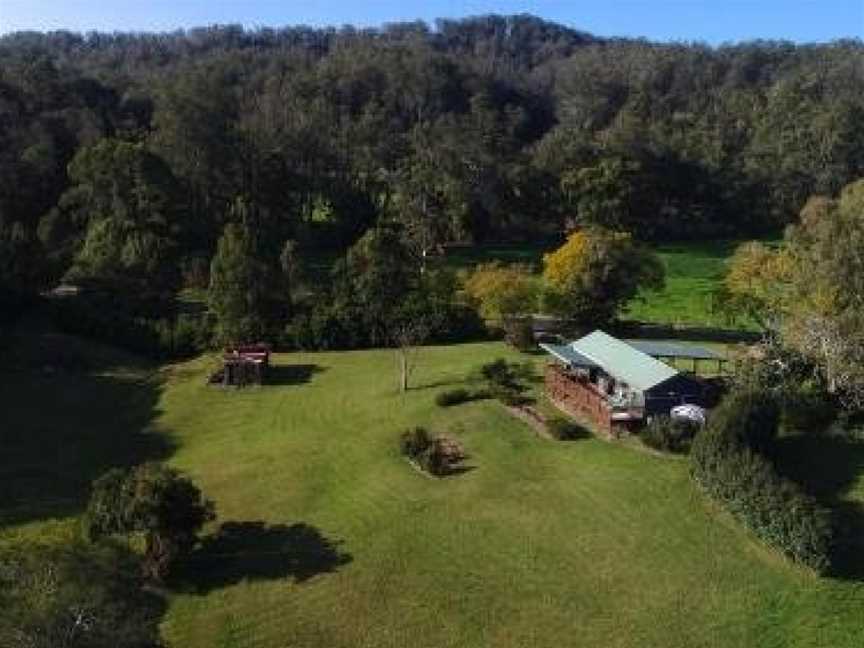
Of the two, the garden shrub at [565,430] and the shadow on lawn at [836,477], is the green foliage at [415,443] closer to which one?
the garden shrub at [565,430]

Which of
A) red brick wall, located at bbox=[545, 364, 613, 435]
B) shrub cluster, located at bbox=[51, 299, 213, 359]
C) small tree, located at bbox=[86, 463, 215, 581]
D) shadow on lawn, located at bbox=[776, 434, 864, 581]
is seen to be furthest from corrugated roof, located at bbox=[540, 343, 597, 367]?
A: shrub cluster, located at bbox=[51, 299, 213, 359]

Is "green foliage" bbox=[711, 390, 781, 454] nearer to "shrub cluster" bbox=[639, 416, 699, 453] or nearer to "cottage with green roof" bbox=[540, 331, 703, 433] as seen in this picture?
"shrub cluster" bbox=[639, 416, 699, 453]

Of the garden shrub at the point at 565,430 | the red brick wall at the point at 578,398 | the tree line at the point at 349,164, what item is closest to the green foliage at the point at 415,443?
the garden shrub at the point at 565,430

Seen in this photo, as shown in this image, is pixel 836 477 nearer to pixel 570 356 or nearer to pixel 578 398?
pixel 578 398

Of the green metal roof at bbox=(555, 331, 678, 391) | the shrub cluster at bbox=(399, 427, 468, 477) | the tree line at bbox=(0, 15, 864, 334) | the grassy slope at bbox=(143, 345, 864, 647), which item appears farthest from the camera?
the tree line at bbox=(0, 15, 864, 334)

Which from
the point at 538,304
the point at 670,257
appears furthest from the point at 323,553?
the point at 670,257

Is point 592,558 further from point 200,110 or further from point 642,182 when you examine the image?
point 642,182

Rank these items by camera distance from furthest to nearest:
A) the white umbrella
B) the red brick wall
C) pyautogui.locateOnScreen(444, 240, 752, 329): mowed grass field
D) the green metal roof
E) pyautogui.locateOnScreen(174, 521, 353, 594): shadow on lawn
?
pyautogui.locateOnScreen(444, 240, 752, 329): mowed grass field
the green metal roof
the red brick wall
the white umbrella
pyautogui.locateOnScreen(174, 521, 353, 594): shadow on lawn

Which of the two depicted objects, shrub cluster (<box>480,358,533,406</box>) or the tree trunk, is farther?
the tree trunk
